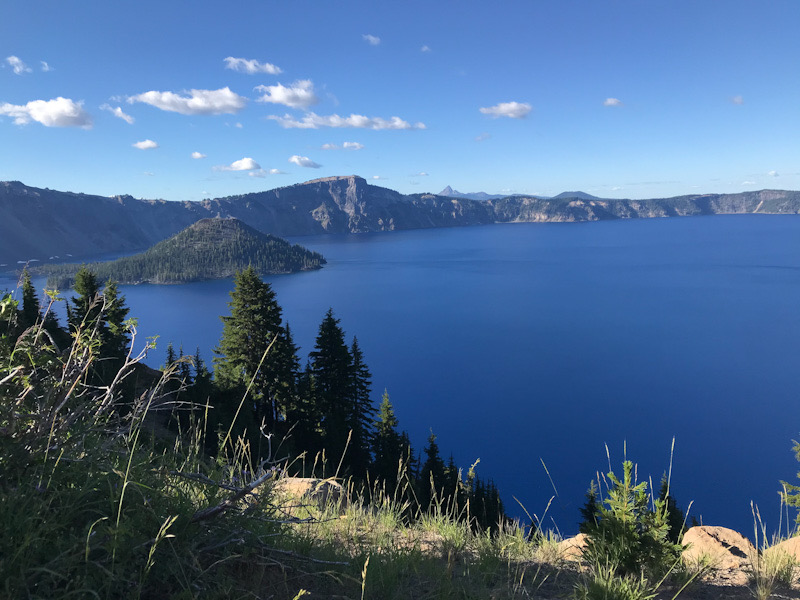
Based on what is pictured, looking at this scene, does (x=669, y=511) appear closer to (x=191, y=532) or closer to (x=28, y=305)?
(x=191, y=532)

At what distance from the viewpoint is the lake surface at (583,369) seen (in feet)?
134

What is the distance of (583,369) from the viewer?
196 ft

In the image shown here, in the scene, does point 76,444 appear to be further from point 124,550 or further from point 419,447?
point 419,447

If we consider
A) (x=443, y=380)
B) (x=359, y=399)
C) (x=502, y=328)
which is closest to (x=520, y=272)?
(x=502, y=328)

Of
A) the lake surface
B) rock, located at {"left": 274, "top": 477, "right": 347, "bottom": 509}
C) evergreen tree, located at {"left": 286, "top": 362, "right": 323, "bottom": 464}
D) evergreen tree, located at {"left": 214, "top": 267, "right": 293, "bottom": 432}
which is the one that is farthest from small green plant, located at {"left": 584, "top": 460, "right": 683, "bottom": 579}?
evergreen tree, located at {"left": 286, "top": 362, "right": 323, "bottom": 464}

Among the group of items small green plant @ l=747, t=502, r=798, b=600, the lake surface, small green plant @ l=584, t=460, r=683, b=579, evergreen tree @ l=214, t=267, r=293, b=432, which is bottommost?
the lake surface

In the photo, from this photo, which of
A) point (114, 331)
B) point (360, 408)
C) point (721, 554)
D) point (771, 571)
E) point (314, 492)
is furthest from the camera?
point (360, 408)

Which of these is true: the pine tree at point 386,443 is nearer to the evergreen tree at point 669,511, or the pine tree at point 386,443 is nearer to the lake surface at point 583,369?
the lake surface at point 583,369

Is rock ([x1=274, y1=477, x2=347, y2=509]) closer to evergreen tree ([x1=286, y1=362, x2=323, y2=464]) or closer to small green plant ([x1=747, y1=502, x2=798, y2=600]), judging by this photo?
small green plant ([x1=747, y1=502, x2=798, y2=600])

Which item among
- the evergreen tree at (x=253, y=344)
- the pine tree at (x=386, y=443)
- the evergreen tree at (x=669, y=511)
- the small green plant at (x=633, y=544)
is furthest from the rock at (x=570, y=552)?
the evergreen tree at (x=253, y=344)

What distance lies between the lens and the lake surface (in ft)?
134

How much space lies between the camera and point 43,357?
2445mm

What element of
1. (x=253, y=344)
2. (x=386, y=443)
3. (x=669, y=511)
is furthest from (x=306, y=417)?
(x=669, y=511)

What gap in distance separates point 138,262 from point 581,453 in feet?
632
